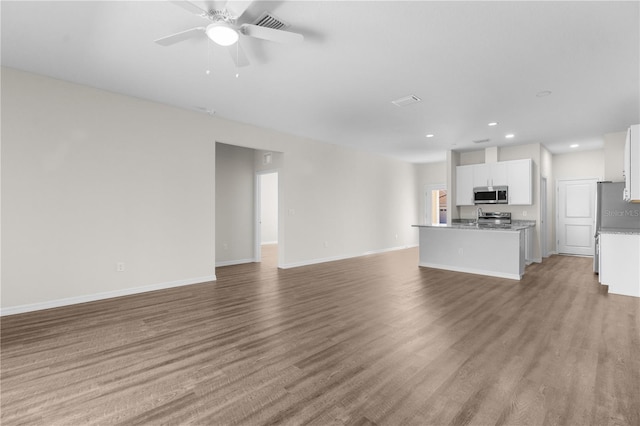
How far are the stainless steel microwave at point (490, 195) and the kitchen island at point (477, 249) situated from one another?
86cm

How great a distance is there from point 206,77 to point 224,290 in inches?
119

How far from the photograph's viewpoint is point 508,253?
5.42 metres

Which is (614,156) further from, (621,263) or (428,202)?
(428,202)

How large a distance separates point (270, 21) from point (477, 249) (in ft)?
17.4

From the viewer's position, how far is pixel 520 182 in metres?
6.93

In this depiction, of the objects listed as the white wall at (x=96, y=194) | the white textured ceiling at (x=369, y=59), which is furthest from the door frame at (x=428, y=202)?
the white wall at (x=96, y=194)

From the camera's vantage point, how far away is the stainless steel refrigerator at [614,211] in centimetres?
559

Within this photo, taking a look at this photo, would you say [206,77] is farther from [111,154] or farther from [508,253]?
[508,253]

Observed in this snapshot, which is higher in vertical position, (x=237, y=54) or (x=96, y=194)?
(x=237, y=54)

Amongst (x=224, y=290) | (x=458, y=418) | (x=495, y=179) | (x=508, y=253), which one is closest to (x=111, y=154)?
(x=224, y=290)

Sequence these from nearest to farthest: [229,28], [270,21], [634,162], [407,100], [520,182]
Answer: [229,28] < [270,21] < [634,162] < [407,100] < [520,182]

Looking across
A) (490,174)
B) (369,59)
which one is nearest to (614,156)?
(490,174)

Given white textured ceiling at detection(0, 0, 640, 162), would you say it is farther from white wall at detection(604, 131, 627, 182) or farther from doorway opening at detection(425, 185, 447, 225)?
doorway opening at detection(425, 185, 447, 225)

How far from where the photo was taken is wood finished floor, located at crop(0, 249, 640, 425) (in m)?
1.83
